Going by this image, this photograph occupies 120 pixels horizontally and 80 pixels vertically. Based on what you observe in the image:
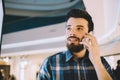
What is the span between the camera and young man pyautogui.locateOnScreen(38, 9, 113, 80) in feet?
4.09

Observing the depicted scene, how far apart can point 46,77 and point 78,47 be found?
0.26 m

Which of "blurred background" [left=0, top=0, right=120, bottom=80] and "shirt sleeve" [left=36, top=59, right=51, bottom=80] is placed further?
"blurred background" [left=0, top=0, right=120, bottom=80]

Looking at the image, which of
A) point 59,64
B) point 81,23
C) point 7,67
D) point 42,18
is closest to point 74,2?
point 42,18

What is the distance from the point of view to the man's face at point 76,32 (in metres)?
1.26

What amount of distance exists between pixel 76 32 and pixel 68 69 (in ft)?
0.74

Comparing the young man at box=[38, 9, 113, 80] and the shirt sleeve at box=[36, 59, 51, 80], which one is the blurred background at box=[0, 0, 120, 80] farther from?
the shirt sleeve at box=[36, 59, 51, 80]

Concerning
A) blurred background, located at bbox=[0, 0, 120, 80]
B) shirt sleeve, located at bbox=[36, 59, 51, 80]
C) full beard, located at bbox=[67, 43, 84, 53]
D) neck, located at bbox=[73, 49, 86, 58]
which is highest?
blurred background, located at bbox=[0, 0, 120, 80]

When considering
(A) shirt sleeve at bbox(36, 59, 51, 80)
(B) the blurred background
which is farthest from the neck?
(B) the blurred background

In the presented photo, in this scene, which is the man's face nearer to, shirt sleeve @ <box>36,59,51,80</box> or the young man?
the young man

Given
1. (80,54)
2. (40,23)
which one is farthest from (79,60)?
(40,23)

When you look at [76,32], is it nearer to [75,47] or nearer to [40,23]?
[75,47]

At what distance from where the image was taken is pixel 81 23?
→ 1.28 metres

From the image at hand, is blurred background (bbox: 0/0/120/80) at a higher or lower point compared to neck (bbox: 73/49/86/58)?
higher

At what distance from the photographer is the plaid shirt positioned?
1253 millimetres
